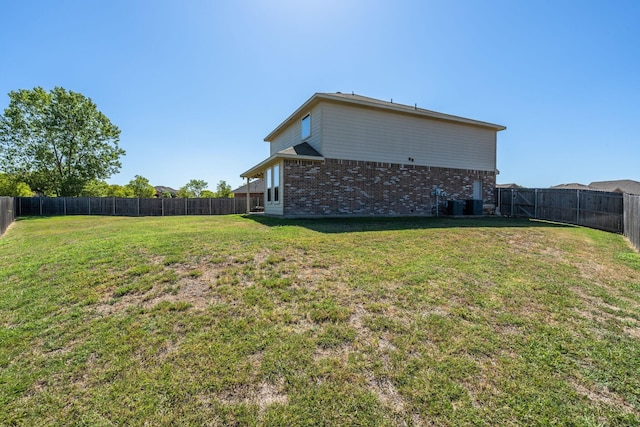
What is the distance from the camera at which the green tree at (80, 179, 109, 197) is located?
92.0 ft

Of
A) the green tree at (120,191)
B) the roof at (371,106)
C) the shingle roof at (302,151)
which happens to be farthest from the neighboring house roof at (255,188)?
the shingle roof at (302,151)

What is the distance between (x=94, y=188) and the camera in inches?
1163

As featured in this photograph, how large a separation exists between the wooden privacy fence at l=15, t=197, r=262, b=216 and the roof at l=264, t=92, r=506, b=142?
999 cm

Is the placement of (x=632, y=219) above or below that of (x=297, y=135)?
below

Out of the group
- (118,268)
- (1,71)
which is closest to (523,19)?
(118,268)

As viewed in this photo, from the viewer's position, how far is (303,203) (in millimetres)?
11922

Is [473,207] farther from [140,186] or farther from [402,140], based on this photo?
[140,186]

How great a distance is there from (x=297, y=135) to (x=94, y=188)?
27.1 meters

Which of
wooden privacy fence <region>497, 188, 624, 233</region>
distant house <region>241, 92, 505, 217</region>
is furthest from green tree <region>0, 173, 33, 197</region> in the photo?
wooden privacy fence <region>497, 188, 624, 233</region>

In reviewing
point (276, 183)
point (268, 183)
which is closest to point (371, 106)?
point (276, 183)

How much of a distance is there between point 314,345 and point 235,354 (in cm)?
80

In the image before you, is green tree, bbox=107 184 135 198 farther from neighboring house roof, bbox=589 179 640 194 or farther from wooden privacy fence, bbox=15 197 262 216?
neighboring house roof, bbox=589 179 640 194

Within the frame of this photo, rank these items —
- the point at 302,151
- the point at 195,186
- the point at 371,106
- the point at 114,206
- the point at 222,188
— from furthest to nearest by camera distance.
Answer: the point at 195,186, the point at 222,188, the point at 114,206, the point at 371,106, the point at 302,151

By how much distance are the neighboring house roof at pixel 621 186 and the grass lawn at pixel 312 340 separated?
3956 cm
